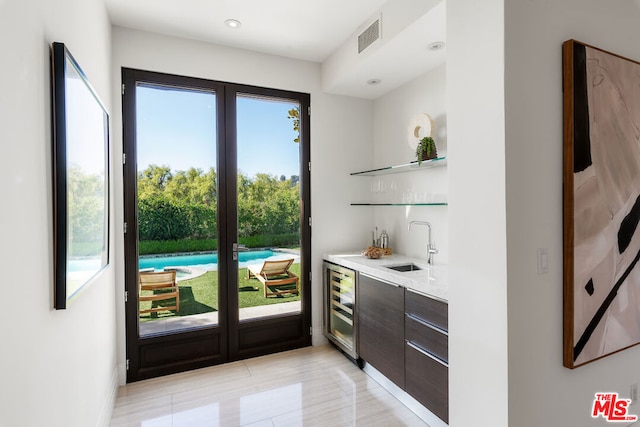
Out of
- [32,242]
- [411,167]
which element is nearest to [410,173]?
[411,167]

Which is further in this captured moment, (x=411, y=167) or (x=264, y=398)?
(x=411, y=167)

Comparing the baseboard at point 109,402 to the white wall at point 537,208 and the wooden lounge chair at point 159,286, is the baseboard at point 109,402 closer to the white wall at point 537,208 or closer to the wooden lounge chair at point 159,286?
the wooden lounge chair at point 159,286

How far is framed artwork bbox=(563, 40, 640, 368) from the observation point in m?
1.60

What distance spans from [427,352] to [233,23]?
9.56 ft

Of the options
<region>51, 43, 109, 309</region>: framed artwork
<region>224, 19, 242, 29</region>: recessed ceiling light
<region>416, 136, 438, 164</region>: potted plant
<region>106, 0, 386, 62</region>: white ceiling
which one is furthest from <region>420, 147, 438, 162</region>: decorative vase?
<region>51, 43, 109, 309</region>: framed artwork

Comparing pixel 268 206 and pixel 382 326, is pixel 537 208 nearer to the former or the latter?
pixel 382 326

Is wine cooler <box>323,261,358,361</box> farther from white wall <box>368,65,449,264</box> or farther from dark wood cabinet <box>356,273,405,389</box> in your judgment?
white wall <box>368,65,449,264</box>

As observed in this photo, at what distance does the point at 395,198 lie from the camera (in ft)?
11.4

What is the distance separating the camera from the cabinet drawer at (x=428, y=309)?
2021mm

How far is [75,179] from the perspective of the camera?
1533mm

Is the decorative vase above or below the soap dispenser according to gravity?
above

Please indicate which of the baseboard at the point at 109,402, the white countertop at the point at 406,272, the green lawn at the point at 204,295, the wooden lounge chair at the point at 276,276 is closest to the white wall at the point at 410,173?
the white countertop at the point at 406,272

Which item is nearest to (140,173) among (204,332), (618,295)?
(204,332)

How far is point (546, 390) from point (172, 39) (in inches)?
144
